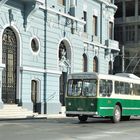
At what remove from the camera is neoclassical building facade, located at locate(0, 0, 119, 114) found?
34188 millimetres

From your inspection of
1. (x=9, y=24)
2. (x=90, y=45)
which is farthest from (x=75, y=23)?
→ (x=9, y=24)

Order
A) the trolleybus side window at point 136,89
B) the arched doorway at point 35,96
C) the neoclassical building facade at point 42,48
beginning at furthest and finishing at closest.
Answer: the arched doorway at point 35,96, the neoclassical building facade at point 42,48, the trolleybus side window at point 136,89

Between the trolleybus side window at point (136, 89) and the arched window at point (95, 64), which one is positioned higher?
the arched window at point (95, 64)

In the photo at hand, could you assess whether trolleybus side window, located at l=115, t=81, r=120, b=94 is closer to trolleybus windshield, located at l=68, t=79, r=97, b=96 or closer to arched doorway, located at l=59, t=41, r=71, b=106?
trolleybus windshield, located at l=68, t=79, r=97, b=96

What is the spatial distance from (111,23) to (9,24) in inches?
822

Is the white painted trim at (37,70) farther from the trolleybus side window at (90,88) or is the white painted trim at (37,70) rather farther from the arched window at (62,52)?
the trolleybus side window at (90,88)

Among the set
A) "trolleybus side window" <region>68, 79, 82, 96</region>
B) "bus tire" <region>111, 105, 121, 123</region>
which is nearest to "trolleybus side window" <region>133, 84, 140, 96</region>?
"bus tire" <region>111, 105, 121, 123</region>

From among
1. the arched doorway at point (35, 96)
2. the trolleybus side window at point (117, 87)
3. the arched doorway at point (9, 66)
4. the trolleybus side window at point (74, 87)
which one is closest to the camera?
the trolleybus side window at point (74, 87)

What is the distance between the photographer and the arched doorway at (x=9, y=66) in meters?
33.9

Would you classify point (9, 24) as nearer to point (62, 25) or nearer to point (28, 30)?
point (28, 30)

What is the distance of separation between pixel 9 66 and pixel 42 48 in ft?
13.2

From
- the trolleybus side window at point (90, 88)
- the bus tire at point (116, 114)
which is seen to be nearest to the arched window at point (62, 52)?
the bus tire at point (116, 114)

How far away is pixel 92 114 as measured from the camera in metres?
25.8

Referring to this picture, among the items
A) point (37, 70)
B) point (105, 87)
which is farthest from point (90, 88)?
point (37, 70)
